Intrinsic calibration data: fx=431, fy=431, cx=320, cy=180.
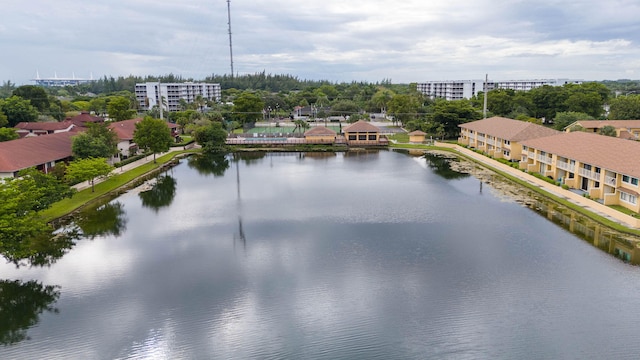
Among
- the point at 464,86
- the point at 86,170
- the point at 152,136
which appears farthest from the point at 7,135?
the point at 464,86

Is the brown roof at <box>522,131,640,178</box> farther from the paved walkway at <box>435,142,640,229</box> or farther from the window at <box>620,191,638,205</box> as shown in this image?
the paved walkway at <box>435,142,640,229</box>

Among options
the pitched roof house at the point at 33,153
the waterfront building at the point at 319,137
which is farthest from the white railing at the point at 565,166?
the pitched roof house at the point at 33,153

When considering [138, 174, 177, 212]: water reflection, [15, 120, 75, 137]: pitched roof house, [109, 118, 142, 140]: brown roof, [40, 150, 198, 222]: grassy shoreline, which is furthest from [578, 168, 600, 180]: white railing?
[15, 120, 75, 137]: pitched roof house

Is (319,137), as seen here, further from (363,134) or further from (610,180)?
(610,180)

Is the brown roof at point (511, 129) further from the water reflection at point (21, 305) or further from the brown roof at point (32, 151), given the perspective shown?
the brown roof at point (32, 151)

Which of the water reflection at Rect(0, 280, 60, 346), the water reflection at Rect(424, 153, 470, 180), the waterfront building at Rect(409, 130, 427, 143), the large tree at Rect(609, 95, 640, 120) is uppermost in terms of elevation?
the large tree at Rect(609, 95, 640, 120)
